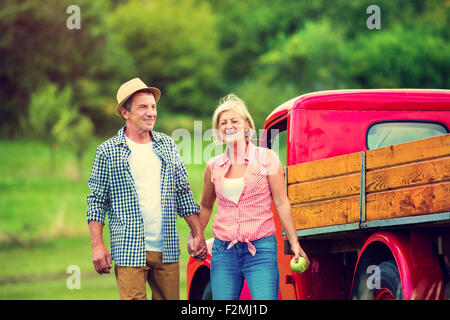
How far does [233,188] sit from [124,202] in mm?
728

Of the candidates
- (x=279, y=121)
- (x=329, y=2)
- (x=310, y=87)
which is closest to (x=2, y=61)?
(x=310, y=87)

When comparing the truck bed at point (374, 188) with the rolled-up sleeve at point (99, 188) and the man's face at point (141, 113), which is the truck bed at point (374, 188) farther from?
the rolled-up sleeve at point (99, 188)

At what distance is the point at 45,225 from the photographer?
121ft

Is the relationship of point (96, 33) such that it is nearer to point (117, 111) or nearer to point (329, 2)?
point (329, 2)

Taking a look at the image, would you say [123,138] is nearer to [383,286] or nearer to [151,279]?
[151,279]

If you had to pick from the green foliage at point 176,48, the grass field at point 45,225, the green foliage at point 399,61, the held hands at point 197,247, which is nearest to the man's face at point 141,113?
the held hands at point 197,247

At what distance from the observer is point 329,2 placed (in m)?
56.3

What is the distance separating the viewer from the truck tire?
5043 mm

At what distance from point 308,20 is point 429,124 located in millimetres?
50110

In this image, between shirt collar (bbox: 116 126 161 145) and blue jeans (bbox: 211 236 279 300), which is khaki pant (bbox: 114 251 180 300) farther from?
shirt collar (bbox: 116 126 161 145)

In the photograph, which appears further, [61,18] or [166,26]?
[166,26]

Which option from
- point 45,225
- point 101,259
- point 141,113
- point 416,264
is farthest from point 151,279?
point 45,225

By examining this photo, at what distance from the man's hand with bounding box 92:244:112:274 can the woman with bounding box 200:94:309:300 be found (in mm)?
710
